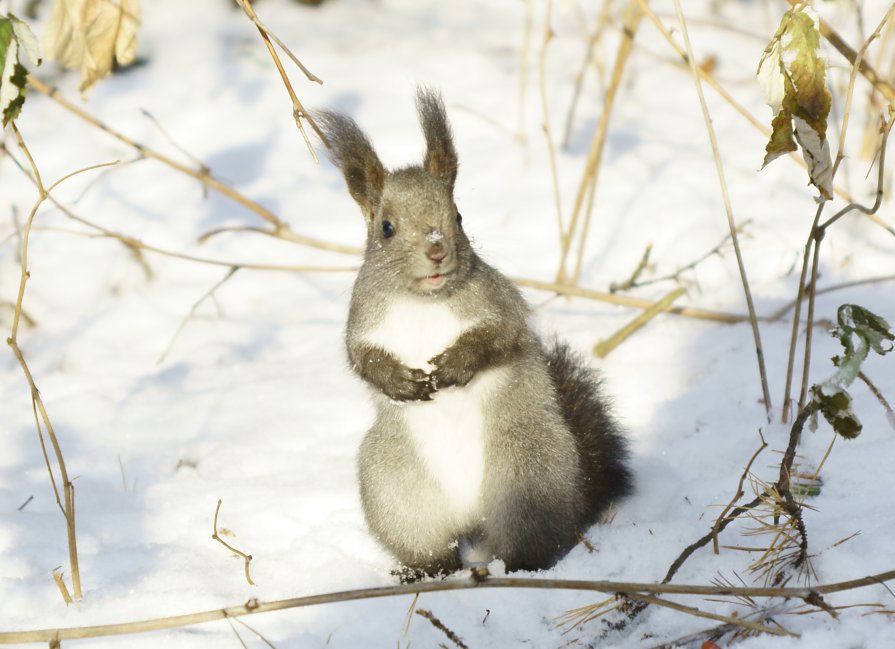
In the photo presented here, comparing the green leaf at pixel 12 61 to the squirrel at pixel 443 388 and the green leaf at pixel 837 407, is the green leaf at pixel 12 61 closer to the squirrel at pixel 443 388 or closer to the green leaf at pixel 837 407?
the squirrel at pixel 443 388

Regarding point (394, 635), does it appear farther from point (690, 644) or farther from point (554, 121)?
point (554, 121)

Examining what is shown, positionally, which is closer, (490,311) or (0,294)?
(490,311)

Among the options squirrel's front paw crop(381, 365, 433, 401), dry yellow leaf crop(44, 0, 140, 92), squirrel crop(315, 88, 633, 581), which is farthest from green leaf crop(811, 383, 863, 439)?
dry yellow leaf crop(44, 0, 140, 92)

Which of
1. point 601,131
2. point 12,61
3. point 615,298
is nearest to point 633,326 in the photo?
point 615,298

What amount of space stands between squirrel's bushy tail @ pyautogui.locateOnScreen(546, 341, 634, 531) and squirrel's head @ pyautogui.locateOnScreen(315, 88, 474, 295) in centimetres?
43

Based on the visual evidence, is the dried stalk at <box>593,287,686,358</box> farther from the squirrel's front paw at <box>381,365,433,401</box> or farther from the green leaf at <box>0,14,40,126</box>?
the green leaf at <box>0,14,40,126</box>

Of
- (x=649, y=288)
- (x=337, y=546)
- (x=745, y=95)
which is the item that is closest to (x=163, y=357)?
(x=337, y=546)

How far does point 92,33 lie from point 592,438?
1.29m

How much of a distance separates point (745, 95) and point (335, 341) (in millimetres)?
2025

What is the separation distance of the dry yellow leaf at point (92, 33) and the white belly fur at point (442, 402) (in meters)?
0.73

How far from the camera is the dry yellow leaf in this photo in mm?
1807

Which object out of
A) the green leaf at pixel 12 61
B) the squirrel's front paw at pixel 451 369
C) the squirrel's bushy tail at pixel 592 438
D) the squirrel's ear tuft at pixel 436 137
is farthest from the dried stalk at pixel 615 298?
the green leaf at pixel 12 61

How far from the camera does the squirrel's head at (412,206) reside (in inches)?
71.2

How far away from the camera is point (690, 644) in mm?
1520
